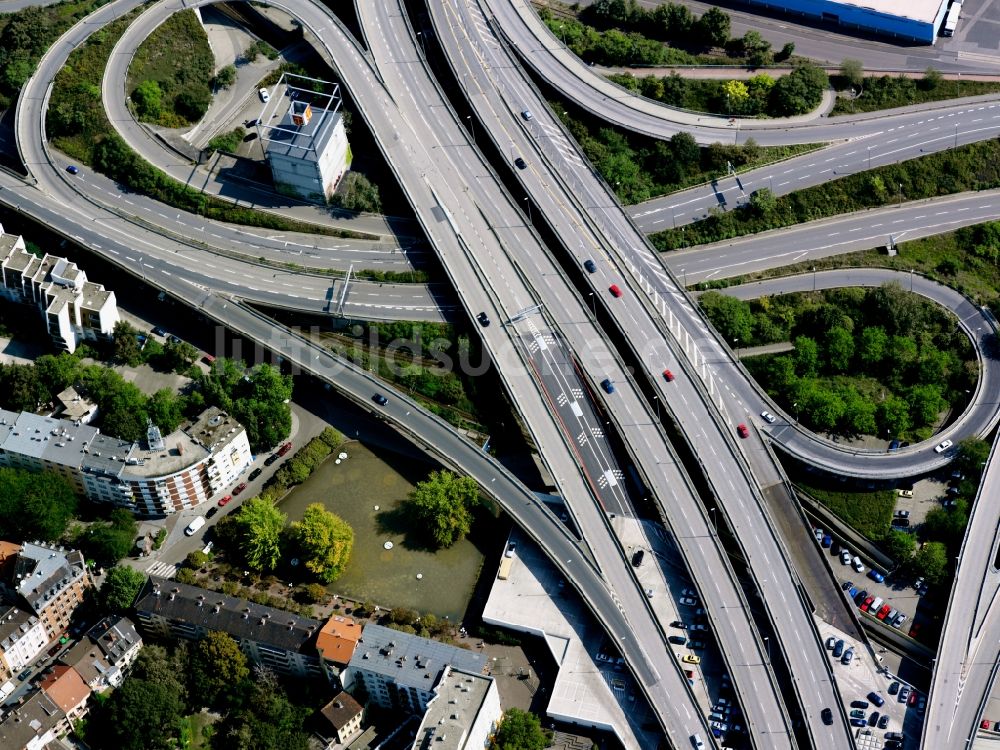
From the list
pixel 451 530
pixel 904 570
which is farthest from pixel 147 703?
pixel 904 570

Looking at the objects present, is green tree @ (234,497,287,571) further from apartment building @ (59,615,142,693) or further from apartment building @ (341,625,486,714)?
apartment building @ (341,625,486,714)

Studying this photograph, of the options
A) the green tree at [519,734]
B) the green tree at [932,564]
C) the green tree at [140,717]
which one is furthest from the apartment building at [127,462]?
the green tree at [932,564]

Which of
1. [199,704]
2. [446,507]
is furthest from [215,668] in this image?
[446,507]

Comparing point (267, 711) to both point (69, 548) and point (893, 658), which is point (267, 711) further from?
point (893, 658)

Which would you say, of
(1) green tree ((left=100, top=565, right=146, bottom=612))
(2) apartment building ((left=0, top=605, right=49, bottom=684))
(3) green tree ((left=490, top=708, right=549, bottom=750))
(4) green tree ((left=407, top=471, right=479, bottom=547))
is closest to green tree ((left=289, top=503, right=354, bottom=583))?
(4) green tree ((left=407, top=471, right=479, bottom=547))

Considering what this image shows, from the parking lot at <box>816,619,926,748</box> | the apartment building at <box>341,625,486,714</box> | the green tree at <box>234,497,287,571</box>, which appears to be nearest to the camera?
the apartment building at <box>341,625,486,714</box>

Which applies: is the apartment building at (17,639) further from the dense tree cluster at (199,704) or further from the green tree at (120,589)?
the dense tree cluster at (199,704)

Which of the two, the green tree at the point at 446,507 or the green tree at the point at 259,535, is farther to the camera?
the green tree at the point at 446,507
